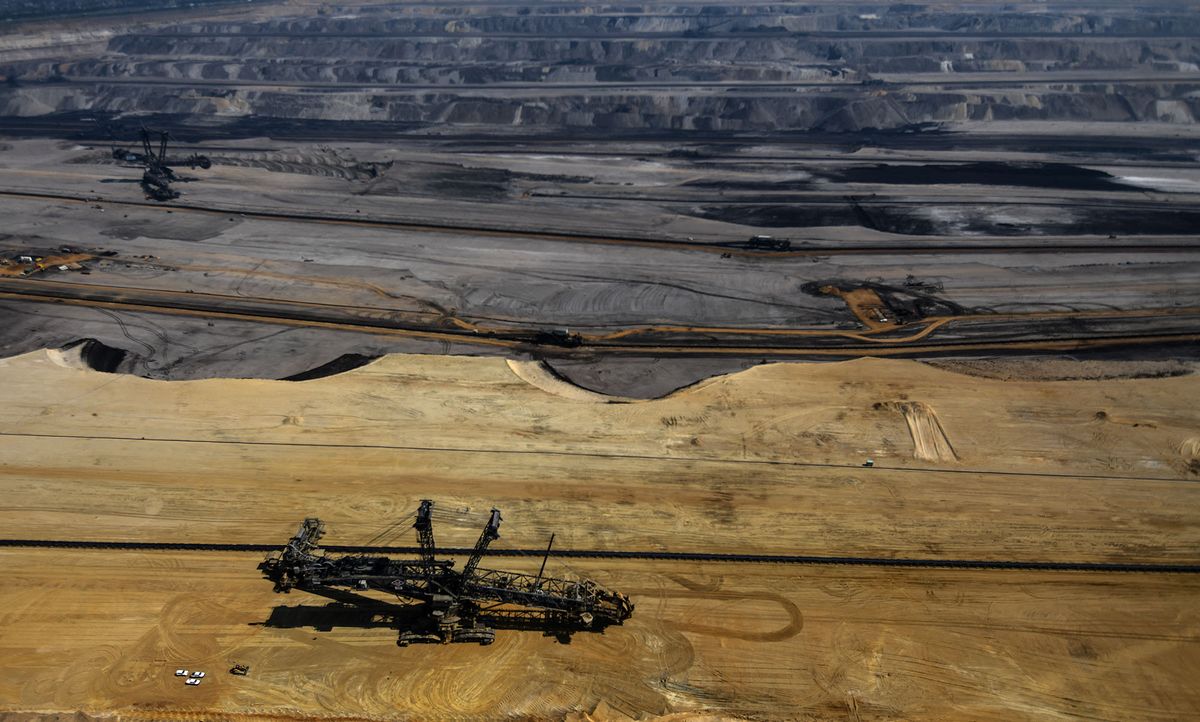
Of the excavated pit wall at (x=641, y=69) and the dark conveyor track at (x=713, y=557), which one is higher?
the excavated pit wall at (x=641, y=69)

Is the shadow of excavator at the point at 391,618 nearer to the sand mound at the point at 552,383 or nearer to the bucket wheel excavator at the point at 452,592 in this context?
the bucket wheel excavator at the point at 452,592

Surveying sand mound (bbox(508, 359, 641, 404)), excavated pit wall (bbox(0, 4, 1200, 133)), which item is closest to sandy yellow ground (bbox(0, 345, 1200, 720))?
sand mound (bbox(508, 359, 641, 404))

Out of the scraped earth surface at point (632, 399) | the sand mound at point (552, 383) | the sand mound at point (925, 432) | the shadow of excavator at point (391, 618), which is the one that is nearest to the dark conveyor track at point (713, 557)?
the scraped earth surface at point (632, 399)

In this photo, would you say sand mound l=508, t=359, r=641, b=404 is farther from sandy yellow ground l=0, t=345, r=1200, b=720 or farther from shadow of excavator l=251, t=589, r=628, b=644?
shadow of excavator l=251, t=589, r=628, b=644

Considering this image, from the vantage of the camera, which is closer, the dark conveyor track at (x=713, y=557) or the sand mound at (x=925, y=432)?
the dark conveyor track at (x=713, y=557)

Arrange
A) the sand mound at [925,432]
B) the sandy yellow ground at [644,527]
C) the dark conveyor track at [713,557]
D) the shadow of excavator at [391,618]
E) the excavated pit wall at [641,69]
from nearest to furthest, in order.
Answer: the sandy yellow ground at [644,527]
the shadow of excavator at [391,618]
the dark conveyor track at [713,557]
the sand mound at [925,432]
the excavated pit wall at [641,69]

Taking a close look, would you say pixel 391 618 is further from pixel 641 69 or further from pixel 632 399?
pixel 641 69

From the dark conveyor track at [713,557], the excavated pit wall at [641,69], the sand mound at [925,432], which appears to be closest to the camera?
the dark conveyor track at [713,557]

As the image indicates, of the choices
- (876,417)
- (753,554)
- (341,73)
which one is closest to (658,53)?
(341,73)
